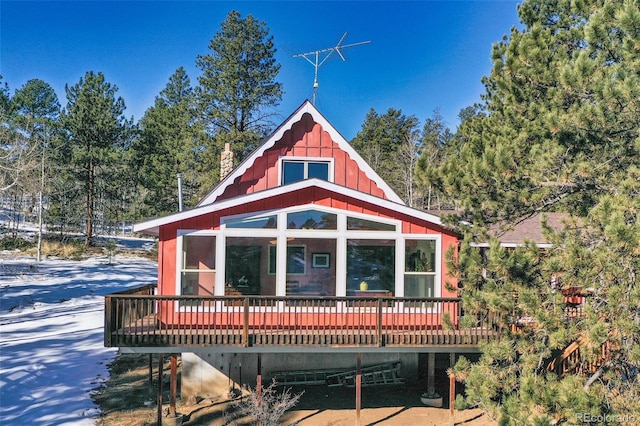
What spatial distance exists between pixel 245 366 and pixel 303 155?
18.7ft

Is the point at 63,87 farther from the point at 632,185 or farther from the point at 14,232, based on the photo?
the point at 632,185

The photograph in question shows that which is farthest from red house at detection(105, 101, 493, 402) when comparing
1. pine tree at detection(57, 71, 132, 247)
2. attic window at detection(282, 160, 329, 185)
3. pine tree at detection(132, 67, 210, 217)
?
pine tree at detection(57, 71, 132, 247)

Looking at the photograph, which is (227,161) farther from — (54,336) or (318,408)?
(54,336)

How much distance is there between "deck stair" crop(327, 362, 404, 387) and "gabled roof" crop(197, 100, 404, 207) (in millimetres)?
4417

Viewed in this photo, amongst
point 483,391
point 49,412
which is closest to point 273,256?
point 483,391

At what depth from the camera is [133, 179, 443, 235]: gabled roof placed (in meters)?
9.04

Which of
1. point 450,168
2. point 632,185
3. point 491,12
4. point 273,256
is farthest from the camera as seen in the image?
point 491,12

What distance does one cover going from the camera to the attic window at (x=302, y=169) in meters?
11.6

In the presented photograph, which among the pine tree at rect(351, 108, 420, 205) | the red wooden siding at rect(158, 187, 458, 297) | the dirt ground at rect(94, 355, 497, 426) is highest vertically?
the pine tree at rect(351, 108, 420, 205)

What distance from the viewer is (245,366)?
11.0m

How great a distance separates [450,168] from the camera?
786cm

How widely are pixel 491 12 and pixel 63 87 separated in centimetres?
2846

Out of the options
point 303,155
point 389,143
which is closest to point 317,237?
point 303,155

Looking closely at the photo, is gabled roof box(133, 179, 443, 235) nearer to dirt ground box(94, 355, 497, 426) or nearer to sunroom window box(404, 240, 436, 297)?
sunroom window box(404, 240, 436, 297)
